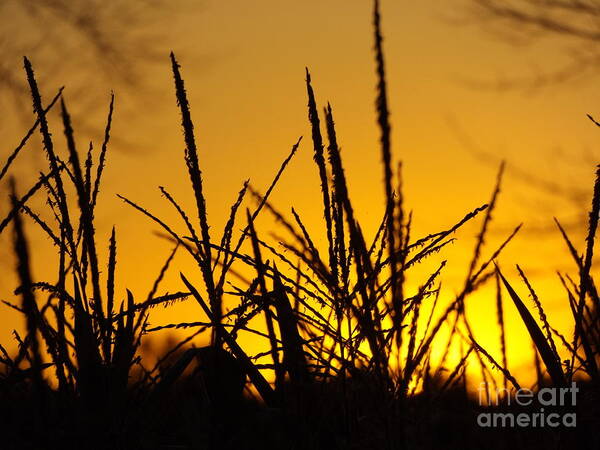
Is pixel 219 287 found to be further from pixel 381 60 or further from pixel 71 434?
pixel 381 60

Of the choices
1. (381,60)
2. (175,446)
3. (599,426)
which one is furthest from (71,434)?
(599,426)

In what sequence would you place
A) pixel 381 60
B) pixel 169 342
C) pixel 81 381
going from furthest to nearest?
pixel 169 342 < pixel 81 381 < pixel 381 60

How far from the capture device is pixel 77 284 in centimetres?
149

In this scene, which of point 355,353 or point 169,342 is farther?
point 169,342

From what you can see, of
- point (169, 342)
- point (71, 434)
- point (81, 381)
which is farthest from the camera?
point (169, 342)

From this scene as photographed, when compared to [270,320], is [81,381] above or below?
below

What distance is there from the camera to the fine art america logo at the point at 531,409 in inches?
51.1

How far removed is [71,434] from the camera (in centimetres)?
122

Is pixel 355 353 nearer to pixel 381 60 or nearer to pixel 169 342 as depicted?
pixel 169 342

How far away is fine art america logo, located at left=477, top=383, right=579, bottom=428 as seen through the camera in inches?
51.1

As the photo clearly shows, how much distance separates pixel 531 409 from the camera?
1.43 m

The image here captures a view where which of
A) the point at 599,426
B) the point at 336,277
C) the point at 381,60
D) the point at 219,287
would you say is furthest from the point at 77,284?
the point at 599,426

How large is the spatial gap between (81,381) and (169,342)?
0.18 m

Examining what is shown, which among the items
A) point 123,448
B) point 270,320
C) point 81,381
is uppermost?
point 270,320
